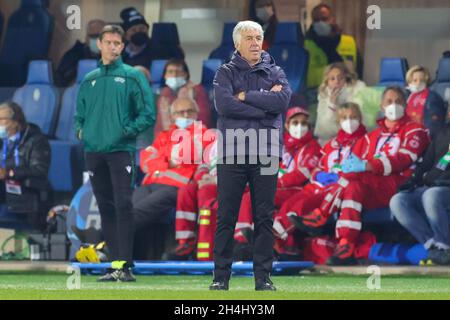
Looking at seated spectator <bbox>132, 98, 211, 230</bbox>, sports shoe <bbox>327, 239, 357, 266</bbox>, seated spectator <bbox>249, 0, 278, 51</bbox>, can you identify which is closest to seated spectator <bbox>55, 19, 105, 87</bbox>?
seated spectator <bbox>249, 0, 278, 51</bbox>

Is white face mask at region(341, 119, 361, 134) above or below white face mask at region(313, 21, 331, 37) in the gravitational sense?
below

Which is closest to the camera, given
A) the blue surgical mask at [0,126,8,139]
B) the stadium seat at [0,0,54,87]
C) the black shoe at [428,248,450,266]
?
the black shoe at [428,248,450,266]

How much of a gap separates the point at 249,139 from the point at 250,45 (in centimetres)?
60

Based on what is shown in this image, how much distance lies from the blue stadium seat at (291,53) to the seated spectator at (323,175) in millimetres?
942

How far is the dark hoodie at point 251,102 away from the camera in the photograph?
400 inches

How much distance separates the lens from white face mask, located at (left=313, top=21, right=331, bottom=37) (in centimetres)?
1560

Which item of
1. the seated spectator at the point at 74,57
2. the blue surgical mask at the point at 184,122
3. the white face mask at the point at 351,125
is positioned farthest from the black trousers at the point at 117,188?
the seated spectator at the point at 74,57

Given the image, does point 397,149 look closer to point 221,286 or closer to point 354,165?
point 354,165

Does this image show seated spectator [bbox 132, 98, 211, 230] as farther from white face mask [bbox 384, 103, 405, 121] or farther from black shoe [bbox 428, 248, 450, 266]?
black shoe [bbox 428, 248, 450, 266]

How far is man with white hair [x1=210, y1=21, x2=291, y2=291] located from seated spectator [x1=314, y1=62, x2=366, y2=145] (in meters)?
4.43

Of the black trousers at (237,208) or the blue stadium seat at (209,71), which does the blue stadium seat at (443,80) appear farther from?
the black trousers at (237,208)

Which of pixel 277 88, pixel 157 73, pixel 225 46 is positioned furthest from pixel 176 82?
pixel 277 88

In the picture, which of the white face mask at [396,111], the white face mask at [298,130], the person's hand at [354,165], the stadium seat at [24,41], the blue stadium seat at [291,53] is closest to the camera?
the person's hand at [354,165]
